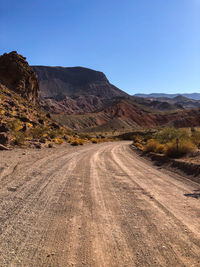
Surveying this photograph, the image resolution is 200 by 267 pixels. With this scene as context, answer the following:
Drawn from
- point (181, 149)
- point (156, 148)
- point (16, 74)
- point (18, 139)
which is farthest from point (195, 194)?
point (16, 74)

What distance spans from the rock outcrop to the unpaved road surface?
31.8m

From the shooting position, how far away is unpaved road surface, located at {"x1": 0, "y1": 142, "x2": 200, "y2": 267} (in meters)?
2.24

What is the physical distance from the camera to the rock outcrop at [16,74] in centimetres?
3231

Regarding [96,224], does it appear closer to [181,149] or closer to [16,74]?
[181,149]

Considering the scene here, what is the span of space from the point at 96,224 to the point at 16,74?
119ft

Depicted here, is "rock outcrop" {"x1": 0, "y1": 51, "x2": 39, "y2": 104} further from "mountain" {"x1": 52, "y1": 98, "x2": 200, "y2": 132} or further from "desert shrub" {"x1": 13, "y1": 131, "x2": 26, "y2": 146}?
"mountain" {"x1": 52, "y1": 98, "x2": 200, "y2": 132}

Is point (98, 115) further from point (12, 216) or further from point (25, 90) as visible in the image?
point (12, 216)

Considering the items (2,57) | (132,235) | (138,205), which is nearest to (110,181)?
(138,205)

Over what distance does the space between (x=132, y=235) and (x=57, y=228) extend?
1.22 metres

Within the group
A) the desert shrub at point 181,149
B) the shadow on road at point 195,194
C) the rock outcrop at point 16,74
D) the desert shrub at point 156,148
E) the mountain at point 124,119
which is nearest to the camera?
the shadow on road at point 195,194

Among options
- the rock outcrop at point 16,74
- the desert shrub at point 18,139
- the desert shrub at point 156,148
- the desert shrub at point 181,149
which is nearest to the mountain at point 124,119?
the rock outcrop at point 16,74

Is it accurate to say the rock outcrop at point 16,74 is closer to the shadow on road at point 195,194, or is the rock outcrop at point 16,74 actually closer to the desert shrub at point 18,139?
the desert shrub at point 18,139

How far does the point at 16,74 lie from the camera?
3303 centimetres

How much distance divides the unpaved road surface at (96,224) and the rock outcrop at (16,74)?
31831mm
